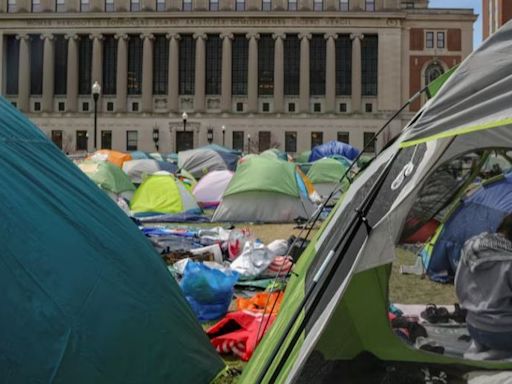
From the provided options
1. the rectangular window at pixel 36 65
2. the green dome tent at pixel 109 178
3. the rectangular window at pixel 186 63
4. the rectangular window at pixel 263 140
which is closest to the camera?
the green dome tent at pixel 109 178

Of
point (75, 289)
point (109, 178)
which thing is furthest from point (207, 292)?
point (109, 178)

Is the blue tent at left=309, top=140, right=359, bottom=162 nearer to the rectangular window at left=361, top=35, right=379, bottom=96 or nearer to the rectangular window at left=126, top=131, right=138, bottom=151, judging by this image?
the rectangular window at left=361, top=35, right=379, bottom=96

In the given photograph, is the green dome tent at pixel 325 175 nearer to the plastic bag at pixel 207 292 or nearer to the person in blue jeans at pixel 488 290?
the plastic bag at pixel 207 292

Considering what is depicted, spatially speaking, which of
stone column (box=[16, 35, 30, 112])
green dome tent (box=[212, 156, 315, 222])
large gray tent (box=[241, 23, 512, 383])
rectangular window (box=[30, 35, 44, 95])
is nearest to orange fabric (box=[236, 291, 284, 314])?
large gray tent (box=[241, 23, 512, 383])

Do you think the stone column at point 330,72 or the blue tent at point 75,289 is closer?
the blue tent at point 75,289

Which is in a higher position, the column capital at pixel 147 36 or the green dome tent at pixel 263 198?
the column capital at pixel 147 36

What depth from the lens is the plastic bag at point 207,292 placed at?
6562 mm

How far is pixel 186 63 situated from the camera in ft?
211

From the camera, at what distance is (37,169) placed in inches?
162

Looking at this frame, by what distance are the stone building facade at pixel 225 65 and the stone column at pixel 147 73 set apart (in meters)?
0.11

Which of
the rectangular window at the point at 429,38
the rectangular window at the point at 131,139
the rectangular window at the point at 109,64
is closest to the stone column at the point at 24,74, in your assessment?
the rectangular window at the point at 109,64

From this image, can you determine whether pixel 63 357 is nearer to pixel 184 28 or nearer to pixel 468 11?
pixel 184 28

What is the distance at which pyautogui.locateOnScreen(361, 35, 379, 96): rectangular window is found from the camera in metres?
62.7

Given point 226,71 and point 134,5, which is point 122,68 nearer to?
point 134,5
